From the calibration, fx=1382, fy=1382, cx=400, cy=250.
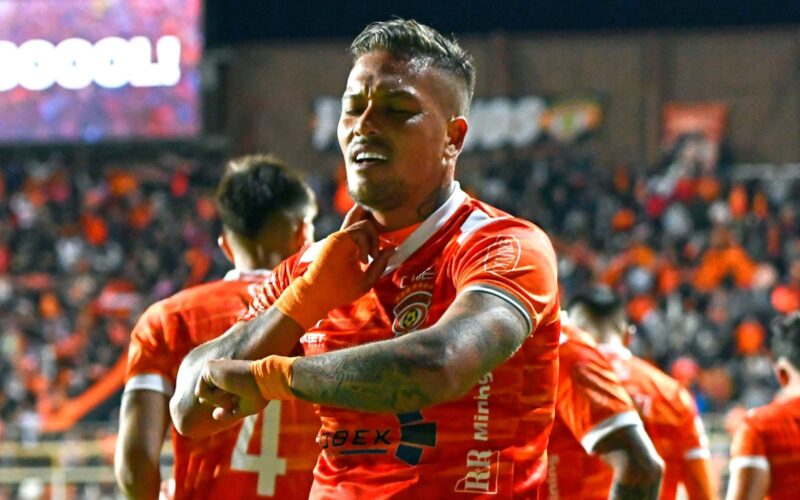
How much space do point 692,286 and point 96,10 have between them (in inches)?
423

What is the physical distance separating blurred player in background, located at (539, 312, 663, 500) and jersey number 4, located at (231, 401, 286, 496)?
875 millimetres

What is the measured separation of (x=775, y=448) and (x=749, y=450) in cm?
9

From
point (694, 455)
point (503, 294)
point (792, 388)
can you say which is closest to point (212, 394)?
point (503, 294)

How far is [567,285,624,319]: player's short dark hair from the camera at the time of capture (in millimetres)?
5344

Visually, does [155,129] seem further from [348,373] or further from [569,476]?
[348,373]

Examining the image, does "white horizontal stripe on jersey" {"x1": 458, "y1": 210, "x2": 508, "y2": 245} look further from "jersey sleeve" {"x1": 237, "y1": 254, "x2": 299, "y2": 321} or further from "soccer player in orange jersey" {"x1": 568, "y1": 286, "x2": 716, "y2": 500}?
"soccer player in orange jersey" {"x1": 568, "y1": 286, "x2": 716, "y2": 500}

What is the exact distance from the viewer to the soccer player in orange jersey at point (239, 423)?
407 centimetres

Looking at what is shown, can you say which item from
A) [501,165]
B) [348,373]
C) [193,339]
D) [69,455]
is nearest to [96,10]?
[501,165]

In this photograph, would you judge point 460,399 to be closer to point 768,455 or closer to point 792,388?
point 768,455

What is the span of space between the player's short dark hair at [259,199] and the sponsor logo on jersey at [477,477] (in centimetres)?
189

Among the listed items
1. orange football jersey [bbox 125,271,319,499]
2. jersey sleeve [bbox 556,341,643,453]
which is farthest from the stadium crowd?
orange football jersey [bbox 125,271,319,499]

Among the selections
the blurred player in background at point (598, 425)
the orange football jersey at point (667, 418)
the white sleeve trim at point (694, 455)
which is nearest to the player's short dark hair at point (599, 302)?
the orange football jersey at point (667, 418)

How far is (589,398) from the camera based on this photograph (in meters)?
4.23

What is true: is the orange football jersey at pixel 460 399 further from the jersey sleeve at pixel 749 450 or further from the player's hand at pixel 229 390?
the jersey sleeve at pixel 749 450
